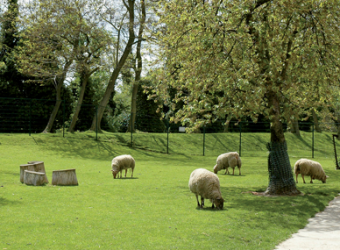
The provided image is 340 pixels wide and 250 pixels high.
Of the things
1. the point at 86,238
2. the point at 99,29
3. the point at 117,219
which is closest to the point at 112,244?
the point at 86,238

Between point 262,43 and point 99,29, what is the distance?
22.7m

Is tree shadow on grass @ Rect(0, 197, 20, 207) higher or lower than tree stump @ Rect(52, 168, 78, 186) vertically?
lower

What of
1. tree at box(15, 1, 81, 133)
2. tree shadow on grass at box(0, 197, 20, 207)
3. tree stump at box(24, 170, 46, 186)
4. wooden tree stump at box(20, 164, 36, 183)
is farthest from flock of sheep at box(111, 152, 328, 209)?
tree at box(15, 1, 81, 133)

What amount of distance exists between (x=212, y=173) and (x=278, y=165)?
383 centimetres

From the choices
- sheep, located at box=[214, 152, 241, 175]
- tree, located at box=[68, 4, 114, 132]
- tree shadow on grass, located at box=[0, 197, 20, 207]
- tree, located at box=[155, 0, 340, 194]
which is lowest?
tree shadow on grass, located at box=[0, 197, 20, 207]

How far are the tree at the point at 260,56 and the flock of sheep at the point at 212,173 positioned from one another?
2.46 meters

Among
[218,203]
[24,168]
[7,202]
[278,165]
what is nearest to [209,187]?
[218,203]

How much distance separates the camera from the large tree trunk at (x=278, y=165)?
13391 mm

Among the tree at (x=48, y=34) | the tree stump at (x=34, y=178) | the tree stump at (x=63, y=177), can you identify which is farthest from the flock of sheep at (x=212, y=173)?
the tree at (x=48, y=34)

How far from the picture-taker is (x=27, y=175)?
46.5 ft

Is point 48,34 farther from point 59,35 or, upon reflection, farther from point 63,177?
point 63,177

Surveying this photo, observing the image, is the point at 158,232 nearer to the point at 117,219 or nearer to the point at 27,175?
the point at 117,219

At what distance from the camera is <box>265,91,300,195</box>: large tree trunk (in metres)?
13.4

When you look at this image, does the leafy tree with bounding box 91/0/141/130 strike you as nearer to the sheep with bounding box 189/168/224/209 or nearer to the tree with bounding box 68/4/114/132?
the tree with bounding box 68/4/114/132
